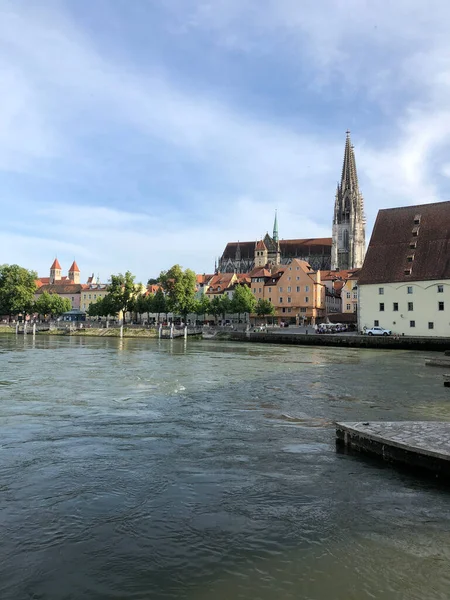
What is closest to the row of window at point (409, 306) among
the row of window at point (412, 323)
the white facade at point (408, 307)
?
the white facade at point (408, 307)

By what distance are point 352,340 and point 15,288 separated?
91.5 metres

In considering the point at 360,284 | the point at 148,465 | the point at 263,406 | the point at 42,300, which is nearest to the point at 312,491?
the point at 148,465

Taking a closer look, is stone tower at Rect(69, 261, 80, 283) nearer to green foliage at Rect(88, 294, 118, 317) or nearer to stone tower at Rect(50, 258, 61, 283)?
stone tower at Rect(50, 258, 61, 283)

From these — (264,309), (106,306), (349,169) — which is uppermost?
(349,169)

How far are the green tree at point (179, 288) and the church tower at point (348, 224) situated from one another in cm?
6144

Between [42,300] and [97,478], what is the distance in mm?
131735

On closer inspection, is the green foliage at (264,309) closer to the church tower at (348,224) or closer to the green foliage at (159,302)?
the green foliage at (159,302)

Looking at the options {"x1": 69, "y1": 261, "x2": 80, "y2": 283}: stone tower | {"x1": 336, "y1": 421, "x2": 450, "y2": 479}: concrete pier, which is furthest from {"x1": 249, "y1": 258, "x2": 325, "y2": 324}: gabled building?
{"x1": 69, "y1": 261, "x2": 80, "y2": 283}: stone tower

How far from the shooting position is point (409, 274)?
65812mm

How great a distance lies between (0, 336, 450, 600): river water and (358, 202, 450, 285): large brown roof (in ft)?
175

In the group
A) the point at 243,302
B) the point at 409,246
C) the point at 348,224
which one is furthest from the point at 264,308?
the point at 348,224

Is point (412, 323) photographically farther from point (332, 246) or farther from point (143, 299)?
point (332, 246)

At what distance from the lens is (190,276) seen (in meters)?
111

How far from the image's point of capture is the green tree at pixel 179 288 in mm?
108375
